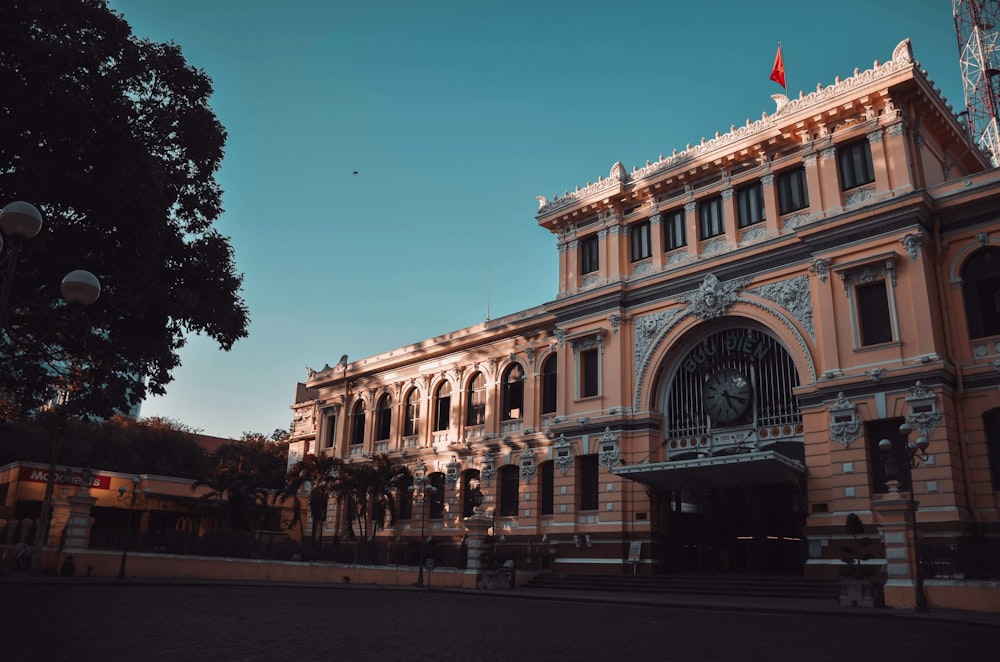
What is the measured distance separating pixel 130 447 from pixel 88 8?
152ft

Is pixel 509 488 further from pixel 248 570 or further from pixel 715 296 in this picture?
pixel 715 296

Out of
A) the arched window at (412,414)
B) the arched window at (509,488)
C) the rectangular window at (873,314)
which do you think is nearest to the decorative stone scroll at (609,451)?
the arched window at (509,488)

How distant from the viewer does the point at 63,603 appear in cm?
1577

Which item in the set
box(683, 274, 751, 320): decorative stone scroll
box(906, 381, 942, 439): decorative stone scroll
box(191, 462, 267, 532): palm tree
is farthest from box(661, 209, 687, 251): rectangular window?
box(191, 462, 267, 532): palm tree

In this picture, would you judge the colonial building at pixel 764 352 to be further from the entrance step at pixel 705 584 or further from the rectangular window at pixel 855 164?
the entrance step at pixel 705 584

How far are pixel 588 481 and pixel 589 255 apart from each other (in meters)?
9.46

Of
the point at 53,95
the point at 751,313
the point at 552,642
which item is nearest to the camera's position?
the point at 552,642

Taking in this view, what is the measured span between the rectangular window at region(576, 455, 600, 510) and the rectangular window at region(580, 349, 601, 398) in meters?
2.57

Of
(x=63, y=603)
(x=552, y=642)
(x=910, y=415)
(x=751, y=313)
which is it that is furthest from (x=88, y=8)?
(x=910, y=415)

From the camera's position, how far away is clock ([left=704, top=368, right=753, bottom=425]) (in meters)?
26.6

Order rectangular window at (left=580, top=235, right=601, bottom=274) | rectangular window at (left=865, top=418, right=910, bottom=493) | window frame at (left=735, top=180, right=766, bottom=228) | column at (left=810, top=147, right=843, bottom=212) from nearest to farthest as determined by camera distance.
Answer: rectangular window at (left=865, top=418, right=910, bottom=493) < column at (left=810, top=147, right=843, bottom=212) < window frame at (left=735, top=180, right=766, bottom=228) < rectangular window at (left=580, top=235, right=601, bottom=274)

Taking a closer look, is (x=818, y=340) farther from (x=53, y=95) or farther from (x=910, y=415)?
(x=53, y=95)

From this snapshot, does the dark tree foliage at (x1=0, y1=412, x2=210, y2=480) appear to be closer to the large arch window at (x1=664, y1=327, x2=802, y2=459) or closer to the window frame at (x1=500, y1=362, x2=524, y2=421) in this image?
the window frame at (x1=500, y1=362, x2=524, y2=421)

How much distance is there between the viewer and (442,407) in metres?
39.9
